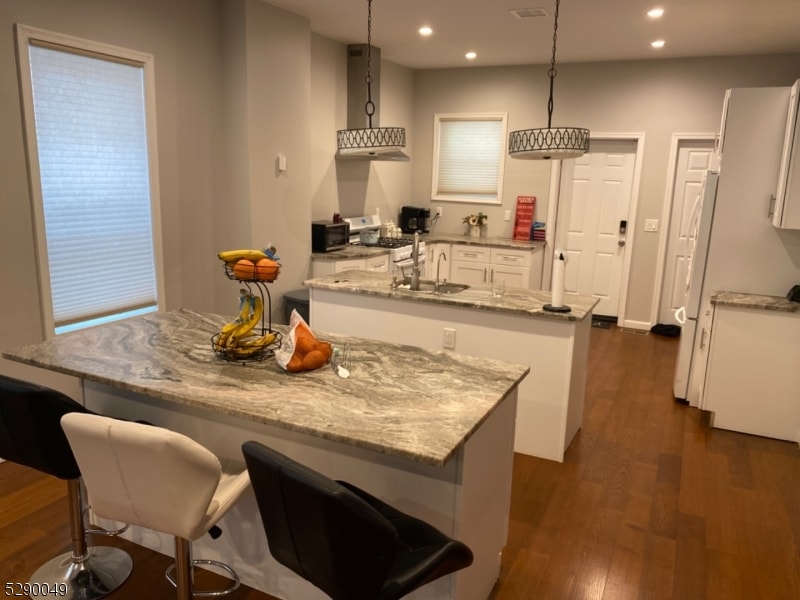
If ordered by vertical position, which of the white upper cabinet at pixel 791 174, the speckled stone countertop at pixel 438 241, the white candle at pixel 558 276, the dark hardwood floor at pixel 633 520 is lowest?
the dark hardwood floor at pixel 633 520

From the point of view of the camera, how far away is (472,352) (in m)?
3.32

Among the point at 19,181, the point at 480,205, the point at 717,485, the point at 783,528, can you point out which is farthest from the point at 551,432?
the point at 480,205

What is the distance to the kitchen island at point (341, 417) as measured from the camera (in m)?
1.65

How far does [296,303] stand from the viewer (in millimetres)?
4723

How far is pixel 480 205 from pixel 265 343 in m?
5.09

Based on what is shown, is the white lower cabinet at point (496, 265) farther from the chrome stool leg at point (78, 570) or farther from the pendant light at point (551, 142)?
the chrome stool leg at point (78, 570)

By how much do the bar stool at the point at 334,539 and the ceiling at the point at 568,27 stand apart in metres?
3.81

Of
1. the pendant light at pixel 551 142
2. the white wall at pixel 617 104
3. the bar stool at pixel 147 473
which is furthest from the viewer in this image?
the white wall at pixel 617 104

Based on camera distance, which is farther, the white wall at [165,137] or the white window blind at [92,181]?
the white window blind at [92,181]

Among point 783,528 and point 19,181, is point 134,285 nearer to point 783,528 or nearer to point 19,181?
point 19,181

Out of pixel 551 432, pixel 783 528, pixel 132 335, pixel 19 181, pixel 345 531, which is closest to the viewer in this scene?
pixel 345 531

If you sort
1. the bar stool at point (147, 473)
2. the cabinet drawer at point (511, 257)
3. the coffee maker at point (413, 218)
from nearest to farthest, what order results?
the bar stool at point (147, 473)
the cabinet drawer at point (511, 257)
the coffee maker at point (413, 218)

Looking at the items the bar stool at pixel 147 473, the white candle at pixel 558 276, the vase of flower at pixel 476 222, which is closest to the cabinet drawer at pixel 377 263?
the vase of flower at pixel 476 222

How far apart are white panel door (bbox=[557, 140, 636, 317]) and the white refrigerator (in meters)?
2.28
